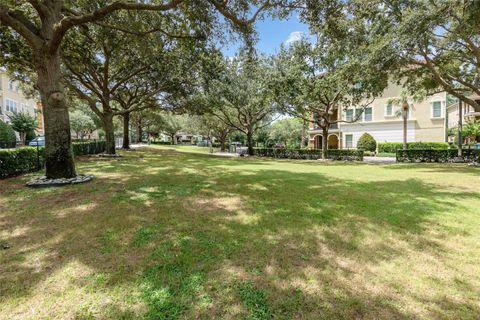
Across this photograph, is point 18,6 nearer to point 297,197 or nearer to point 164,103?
point 164,103

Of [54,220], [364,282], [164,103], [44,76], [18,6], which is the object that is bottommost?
[364,282]

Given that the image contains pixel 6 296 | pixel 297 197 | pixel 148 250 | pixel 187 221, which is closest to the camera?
pixel 6 296

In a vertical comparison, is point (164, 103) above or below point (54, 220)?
above

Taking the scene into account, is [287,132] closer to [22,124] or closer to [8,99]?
[22,124]

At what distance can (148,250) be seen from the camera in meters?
3.69

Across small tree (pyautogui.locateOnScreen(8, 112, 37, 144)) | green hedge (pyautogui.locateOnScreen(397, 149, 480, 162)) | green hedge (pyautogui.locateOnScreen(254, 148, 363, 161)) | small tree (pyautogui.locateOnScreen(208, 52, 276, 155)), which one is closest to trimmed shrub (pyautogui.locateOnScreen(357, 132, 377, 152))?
green hedge (pyautogui.locateOnScreen(254, 148, 363, 161))

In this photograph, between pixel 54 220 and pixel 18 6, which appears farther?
pixel 18 6

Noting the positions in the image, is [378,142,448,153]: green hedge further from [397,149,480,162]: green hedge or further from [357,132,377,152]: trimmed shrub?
[397,149,480,162]: green hedge

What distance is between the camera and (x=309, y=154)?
26.2 metres

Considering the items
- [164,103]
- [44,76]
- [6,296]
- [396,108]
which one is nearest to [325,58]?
[164,103]

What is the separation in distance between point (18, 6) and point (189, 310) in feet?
47.9

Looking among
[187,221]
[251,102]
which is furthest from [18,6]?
[251,102]

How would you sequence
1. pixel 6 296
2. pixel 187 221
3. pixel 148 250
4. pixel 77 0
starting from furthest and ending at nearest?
pixel 77 0, pixel 187 221, pixel 148 250, pixel 6 296

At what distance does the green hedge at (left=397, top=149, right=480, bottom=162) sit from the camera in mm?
19203
